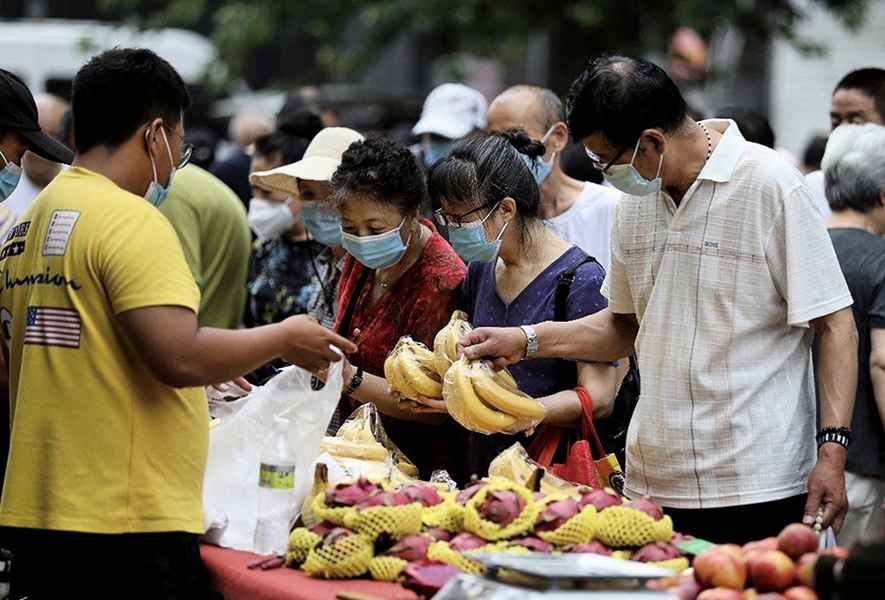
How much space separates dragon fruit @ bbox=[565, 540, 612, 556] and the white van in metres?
13.6

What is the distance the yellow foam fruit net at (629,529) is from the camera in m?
3.21

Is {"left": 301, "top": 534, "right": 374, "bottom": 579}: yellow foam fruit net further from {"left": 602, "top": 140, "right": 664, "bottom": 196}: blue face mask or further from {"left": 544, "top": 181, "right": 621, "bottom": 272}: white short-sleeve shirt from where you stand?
{"left": 544, "top": 181, "right": 621, "bottom": 272}: white short-sleeve shirt

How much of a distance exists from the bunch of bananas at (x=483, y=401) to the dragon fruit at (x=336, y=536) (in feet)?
1.97

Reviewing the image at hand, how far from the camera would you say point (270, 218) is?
6422 mm

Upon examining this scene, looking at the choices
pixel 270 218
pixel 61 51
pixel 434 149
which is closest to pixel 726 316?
pixel 270 218

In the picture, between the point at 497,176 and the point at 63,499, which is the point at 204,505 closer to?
the point at 63,499

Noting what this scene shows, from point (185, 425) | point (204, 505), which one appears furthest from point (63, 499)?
point (204, 505)

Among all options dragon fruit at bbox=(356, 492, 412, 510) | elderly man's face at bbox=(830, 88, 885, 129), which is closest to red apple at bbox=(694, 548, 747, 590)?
dragon fruit at bbox=(356, 492, 412, 510)

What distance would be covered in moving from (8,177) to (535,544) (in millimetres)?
2143

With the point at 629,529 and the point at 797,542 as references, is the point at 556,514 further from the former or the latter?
the point at 797,542

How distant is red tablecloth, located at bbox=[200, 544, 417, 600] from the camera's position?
3180 mm

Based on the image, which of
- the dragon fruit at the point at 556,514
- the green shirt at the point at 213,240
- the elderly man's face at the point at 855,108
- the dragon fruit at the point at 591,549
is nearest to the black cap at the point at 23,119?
the dragon fruit at the point at 556,514

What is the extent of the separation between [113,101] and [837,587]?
1888 mm

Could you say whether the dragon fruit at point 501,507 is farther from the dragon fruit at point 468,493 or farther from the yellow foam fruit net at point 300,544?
the yellow foam fruit net at point 300,544
